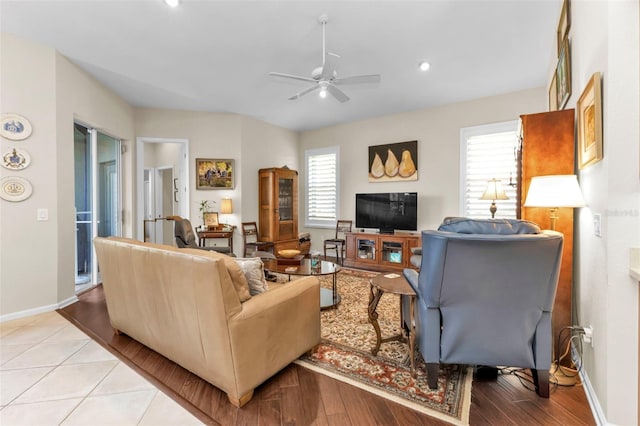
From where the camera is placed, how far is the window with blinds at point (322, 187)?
6.47m

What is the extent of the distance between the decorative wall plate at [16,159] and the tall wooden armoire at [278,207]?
3446 mm

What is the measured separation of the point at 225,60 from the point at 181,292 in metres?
2.92

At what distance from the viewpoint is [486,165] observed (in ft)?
15.5

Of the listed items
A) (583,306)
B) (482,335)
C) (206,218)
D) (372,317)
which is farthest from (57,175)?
(583,306)

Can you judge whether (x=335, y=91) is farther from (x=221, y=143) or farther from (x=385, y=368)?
(x=221, y=143)

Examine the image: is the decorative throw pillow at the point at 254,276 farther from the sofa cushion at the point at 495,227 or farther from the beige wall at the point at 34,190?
the beige wall at the point at 34,190

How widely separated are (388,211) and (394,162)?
3.23ft

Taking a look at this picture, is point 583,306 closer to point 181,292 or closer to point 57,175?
point 181,292

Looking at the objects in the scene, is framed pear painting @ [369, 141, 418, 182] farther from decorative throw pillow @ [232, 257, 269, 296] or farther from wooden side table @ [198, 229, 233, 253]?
decorative throw pillow @ [232, 257, 269, 296]

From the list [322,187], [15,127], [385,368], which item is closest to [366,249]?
[322,187]

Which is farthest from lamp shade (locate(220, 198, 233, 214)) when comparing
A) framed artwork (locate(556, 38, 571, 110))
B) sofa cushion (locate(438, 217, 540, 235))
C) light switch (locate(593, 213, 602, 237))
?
light switch (locate(593, 213, 602, 237))

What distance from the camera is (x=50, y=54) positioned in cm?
328

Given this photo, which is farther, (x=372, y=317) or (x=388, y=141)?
(x=388, y=141)

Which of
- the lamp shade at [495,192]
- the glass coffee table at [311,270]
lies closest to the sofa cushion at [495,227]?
the glass coffee table at [311,270]
